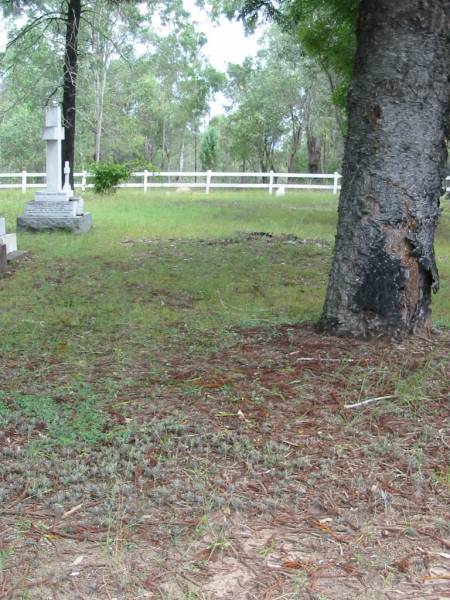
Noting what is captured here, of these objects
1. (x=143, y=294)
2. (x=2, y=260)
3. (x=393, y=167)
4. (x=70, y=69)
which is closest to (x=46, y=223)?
(x=2, y=260)

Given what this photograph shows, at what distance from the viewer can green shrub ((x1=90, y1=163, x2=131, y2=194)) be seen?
2314cm

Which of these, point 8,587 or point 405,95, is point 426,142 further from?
point 8,587

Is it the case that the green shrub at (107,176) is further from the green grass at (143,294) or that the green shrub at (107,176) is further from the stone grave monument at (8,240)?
the stone grave monument at (8,240)

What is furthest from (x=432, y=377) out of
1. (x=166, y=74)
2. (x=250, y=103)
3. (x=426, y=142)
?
(x=166, y=74)

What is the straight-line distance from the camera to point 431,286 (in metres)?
4.92

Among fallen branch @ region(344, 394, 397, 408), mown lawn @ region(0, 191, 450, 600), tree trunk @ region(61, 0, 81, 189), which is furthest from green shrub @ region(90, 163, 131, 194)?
fallen branch @ region(344, 394, 397, 408)

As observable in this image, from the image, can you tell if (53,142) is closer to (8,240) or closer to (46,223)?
(46,223)

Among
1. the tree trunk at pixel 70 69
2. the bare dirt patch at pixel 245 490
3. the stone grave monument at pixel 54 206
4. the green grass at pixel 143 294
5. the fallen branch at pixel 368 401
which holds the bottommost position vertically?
the bare dirt patch at pixel 245 490

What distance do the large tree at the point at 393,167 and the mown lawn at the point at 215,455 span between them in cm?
35

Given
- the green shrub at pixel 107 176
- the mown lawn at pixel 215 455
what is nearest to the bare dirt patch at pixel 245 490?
the mown lawn at pixel 215 455

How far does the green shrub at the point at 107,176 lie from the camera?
2314 cm

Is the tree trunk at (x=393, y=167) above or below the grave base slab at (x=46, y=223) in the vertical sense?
above

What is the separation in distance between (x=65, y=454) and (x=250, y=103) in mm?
41806

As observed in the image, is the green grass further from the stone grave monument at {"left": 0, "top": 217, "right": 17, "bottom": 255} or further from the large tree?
the large tree
